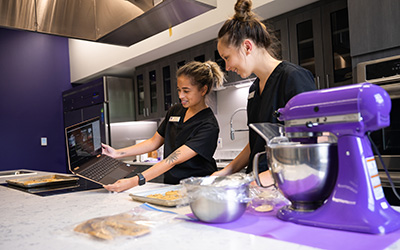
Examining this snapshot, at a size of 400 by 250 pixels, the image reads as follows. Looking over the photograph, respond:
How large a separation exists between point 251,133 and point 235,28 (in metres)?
0.43

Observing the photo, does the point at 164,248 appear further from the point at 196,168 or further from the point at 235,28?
the point at 196,168

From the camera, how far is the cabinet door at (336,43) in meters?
2.38

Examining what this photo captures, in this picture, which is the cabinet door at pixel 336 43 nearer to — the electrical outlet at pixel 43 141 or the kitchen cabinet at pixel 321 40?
the kitchen cabinet at pixel 321 40

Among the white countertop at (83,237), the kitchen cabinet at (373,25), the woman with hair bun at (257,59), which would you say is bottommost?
the white countertop at (83,237)

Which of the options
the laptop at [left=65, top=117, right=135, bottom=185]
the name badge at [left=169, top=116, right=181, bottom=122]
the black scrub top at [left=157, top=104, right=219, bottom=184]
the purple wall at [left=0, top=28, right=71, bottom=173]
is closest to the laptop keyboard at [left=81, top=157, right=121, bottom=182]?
the laptop at [left=65, top=117, right=135, bottom=185]

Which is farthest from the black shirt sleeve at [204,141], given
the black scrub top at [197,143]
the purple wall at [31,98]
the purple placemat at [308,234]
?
the purple wall at [31,98]

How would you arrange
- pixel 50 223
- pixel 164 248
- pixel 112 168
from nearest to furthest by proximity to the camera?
1. pixel 164 248
2. pixel 50 223
3. pixel 112 168

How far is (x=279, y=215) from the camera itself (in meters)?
0.79

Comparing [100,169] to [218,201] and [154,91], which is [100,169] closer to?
[218,201]

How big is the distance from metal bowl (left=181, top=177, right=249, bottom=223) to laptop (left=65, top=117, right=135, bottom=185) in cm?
76

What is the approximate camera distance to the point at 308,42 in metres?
2.65

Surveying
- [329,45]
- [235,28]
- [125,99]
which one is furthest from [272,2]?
[125,99]

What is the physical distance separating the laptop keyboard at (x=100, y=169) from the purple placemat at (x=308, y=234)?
32.6 inches

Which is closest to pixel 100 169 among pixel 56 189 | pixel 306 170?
pixel 56 189
